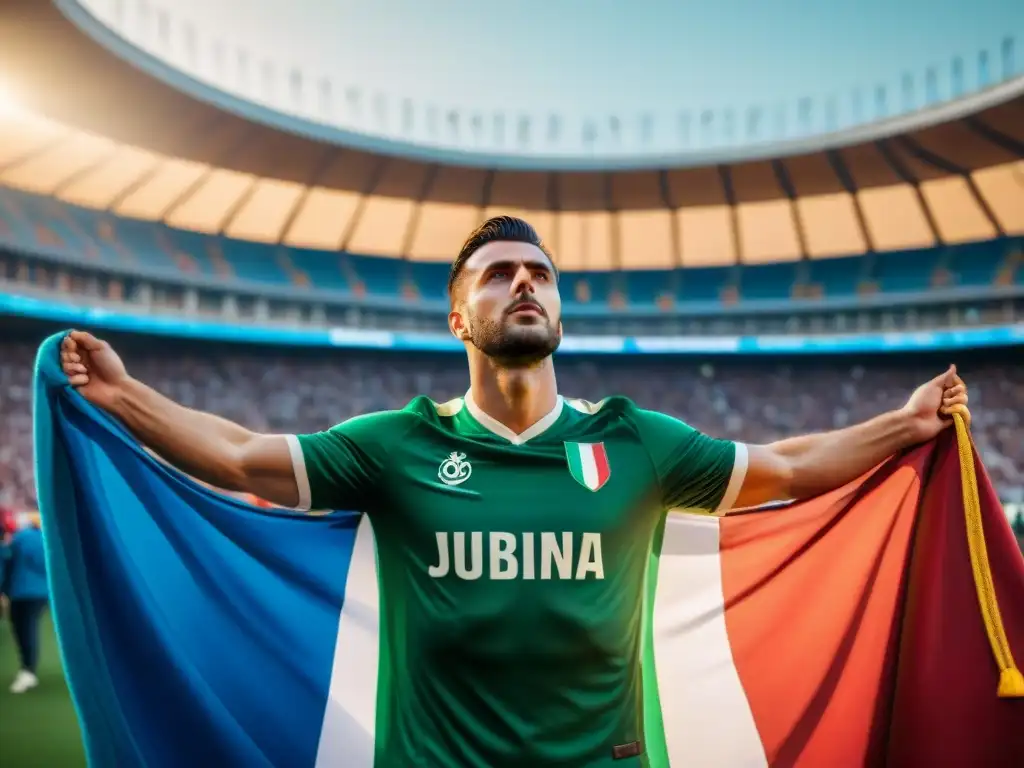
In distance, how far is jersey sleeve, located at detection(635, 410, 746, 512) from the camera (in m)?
2.11

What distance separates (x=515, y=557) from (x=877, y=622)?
4.23 feet

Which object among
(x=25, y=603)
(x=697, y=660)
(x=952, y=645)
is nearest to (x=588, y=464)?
(x=697, y=660)

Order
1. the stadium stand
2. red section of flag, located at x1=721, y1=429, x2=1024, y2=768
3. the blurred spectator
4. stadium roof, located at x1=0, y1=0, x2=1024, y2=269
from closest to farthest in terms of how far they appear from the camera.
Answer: red section of flag, located at x1=721, y1=429, x2=1024, y2=768 < the blurred spectator < stadium roof, located at x1=0, y1=0, x2=1024, y2=269 < the stadium stand

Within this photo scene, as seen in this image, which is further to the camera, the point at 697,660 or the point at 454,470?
the point at 697,660

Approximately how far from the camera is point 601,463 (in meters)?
2.06

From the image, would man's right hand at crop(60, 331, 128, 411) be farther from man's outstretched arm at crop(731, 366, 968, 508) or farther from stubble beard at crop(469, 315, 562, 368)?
man's outstretched arm at crop(731, 366, 968, 508)

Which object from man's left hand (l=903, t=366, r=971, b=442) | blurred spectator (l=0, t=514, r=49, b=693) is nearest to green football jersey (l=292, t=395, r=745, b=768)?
man's left hand (l=903, t=366, r=971, b=442)

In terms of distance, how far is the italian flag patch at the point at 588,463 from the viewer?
202cm

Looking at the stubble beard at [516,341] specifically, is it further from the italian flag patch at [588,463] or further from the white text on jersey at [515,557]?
the white text on jersey at [515,557]

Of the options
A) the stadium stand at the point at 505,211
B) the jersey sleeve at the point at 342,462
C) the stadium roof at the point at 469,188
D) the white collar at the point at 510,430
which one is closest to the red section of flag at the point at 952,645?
the white collar at the point at 510,430

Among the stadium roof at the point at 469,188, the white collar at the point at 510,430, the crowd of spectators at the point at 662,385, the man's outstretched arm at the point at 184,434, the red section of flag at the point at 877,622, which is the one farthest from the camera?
the crowd of spectators at the point at 662,385

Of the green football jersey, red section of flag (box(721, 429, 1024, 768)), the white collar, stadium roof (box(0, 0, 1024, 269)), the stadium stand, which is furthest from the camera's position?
the stadium stand

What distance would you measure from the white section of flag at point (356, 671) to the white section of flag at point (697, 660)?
0.86 m

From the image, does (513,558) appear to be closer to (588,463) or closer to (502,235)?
(588,463)
